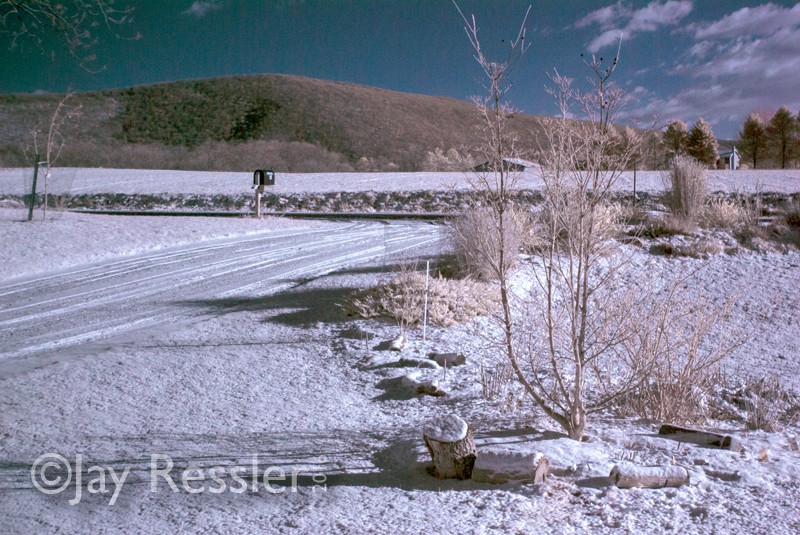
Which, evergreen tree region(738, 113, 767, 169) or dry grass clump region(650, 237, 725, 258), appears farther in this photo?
evergreen tree region(738, 113, 767, 169)

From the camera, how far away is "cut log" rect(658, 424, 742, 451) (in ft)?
16.8

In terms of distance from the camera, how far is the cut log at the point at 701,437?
5113 millimetres

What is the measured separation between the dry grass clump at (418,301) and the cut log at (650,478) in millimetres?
4787

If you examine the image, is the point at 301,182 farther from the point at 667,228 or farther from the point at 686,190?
the point at 667,228

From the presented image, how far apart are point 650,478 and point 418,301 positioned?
5.47 meters

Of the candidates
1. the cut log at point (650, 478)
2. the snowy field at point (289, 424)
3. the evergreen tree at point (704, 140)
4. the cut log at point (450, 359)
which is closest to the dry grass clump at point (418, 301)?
the snowy field at point (289, 424)

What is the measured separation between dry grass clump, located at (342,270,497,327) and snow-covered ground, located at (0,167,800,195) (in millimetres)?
14056

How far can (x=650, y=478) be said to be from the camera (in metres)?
4.32

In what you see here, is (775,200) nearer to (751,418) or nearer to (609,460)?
(751,418)

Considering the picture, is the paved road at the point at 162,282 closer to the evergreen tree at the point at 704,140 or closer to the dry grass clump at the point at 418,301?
the dry grass clump at the point at 418,301

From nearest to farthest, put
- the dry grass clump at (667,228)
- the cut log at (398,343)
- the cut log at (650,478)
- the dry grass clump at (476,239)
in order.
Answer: the cut log at (650,478) < the cut log at (398,343) < the dry grass clump at (476,239) < the dry grass clump at (667,228)

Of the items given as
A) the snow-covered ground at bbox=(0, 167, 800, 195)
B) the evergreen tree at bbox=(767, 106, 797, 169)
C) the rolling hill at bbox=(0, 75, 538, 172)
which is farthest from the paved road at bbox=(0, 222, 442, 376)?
the evergreen tree at bbox=(767, 106, 797, 169)

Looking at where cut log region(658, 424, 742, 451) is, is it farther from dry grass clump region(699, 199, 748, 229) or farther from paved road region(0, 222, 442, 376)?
dry grass clump region(699, 199, 748, 229)

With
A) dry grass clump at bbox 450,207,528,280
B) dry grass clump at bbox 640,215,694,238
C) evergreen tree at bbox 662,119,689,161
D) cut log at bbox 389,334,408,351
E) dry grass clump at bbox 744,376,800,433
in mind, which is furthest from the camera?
evergreen tree at bbox 662,119,689,161
